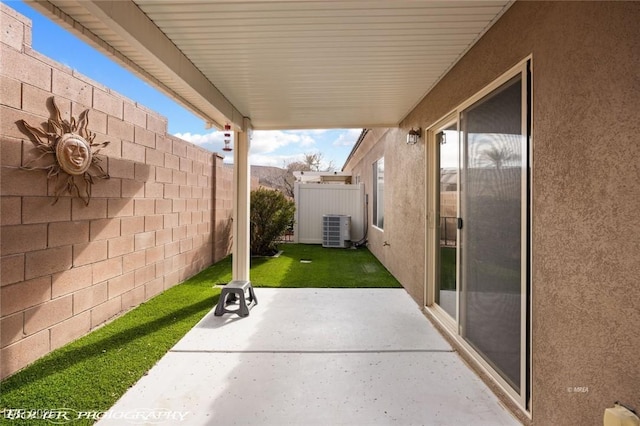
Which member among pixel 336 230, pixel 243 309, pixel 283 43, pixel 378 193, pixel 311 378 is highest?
pixel 283 43

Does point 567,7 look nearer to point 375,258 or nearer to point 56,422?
point 56,422

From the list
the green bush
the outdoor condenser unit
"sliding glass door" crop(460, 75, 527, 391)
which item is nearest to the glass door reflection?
"sliding glass door" crop(460, 75, 527, 391)

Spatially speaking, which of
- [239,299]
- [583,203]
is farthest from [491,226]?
[239,299]

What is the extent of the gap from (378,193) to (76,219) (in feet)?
22.2

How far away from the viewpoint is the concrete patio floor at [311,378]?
86.8 inches

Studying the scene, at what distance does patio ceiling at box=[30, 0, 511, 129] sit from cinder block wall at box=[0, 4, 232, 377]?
2.36ft

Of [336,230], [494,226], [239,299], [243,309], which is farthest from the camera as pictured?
[336,230]

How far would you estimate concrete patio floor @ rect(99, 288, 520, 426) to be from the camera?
7.23 ft

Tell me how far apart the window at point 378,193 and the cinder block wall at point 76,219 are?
4689 millimetres

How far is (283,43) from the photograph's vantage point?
2.75 meters

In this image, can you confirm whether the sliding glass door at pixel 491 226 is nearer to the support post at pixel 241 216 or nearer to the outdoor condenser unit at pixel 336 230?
the support post at pixel 241 216

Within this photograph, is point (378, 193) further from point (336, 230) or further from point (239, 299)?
point (239, 299)

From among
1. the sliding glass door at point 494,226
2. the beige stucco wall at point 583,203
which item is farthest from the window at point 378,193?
the beige stucco wall at point 583,203

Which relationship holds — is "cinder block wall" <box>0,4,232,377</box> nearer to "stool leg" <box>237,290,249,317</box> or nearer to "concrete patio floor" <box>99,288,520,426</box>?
"concrete patio floor" <box>99,288,520,426</box>
